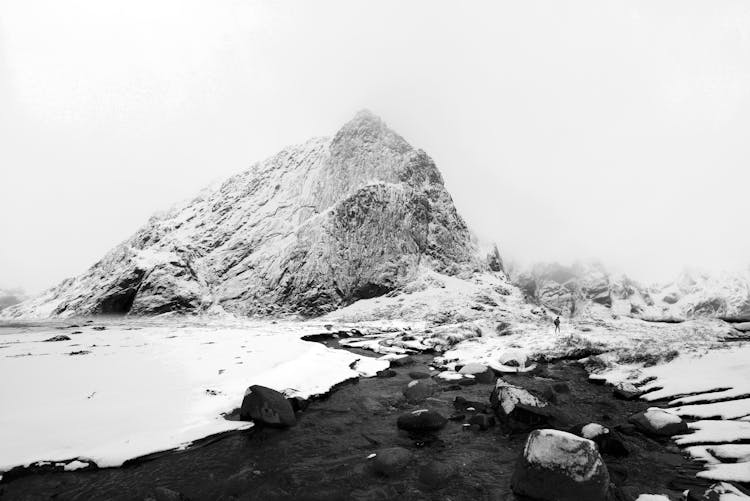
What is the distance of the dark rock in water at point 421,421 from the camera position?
13.3 metres

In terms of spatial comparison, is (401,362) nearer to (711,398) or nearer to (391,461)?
(391,461)

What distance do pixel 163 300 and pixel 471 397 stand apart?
245 feet

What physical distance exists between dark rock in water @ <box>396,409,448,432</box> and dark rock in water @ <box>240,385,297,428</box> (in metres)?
4.16

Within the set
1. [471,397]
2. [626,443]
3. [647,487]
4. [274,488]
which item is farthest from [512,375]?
[274,488]

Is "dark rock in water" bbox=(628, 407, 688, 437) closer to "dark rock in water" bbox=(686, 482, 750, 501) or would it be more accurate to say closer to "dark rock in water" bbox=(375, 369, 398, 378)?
"dark rock in water" bbox=(686, 482, 750, 501)

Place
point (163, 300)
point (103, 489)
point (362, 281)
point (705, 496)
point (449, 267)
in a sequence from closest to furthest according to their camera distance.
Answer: point (705, 496), point (103, 489), point (163, 300), point (362, 281), point (449, 267)

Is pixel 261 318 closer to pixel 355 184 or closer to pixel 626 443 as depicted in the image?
pixel 355 184

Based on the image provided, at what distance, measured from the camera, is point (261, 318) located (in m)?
76.5

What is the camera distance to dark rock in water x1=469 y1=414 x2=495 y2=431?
43.9 feet

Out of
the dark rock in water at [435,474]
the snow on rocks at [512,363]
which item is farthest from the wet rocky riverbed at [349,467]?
the snow on rocks at [512,363]

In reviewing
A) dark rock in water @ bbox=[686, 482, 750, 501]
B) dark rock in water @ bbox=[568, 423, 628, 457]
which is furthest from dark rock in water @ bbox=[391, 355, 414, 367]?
dark rock in water @ bbox=[686, 482, 750, 501]

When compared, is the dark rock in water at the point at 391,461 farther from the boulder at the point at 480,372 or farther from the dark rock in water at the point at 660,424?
the boulder at the point at 480,372

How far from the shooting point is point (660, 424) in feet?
39.4

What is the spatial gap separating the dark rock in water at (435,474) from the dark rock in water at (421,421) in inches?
106
